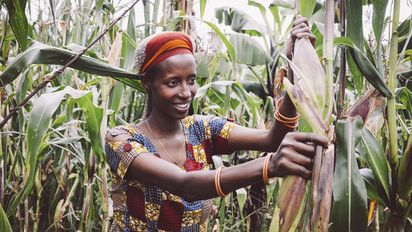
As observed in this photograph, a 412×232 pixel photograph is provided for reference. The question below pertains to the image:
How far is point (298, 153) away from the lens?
30.0 inches

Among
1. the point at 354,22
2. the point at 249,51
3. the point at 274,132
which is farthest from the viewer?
the point at 249,51

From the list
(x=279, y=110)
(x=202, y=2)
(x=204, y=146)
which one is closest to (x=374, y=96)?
(x=279, y=110)

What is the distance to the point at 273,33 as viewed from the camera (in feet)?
8.05

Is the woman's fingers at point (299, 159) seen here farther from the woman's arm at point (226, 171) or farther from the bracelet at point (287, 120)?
the bracelet at point (287, 120)

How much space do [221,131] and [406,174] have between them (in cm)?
50

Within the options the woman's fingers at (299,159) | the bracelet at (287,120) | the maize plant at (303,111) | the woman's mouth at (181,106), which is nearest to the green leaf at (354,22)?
the maize plant at (303,111)

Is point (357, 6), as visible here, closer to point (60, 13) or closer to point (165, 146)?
point (165, 146)

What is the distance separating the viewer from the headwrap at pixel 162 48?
1.24 metres

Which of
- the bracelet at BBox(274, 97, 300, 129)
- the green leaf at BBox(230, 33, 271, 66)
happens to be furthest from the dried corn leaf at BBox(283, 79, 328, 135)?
the green leaf at BBox(230, 33, 271, 66)

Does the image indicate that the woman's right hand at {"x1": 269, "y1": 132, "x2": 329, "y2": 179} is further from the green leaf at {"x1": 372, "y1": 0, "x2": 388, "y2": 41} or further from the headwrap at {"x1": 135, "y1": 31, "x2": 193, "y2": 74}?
the headwrap at {"x1": 135, "y1": 31, "x2": 193, "y2": 74}

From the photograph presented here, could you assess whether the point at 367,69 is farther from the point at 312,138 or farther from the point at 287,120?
the point at 312,138

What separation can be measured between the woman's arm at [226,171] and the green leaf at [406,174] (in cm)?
46

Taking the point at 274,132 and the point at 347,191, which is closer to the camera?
the point at 347,191

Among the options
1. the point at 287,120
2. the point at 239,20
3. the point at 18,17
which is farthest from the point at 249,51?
the point at 18,17
